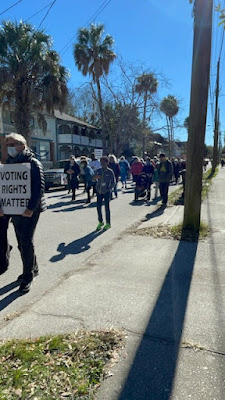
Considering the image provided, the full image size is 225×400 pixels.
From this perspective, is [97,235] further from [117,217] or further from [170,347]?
[170,347]

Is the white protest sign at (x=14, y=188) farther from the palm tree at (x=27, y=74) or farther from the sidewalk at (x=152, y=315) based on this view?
the palm tree at (x=27, y=74)

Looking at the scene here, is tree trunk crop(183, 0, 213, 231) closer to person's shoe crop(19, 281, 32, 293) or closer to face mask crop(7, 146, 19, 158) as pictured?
face mask crop(7, 146, 19, 158)

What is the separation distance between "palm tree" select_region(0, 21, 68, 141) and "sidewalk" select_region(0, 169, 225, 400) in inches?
648

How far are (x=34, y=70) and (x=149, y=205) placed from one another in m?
13.3

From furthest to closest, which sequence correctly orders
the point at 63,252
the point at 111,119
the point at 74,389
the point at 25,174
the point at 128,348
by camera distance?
the point at 111,119 → the point at 63,252 → the point at 25,174 → the point at 128,348 → the point at 74,389

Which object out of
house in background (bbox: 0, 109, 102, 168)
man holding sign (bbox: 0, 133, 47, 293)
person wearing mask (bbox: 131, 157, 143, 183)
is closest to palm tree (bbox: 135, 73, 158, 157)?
house in background (bbox: 0, 109, 102, 168)

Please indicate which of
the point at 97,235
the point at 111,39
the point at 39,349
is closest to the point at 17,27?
the point at 111,39

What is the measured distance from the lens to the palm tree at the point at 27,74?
717 inches

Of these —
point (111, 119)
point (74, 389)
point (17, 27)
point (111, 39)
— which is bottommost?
point (74, 389)

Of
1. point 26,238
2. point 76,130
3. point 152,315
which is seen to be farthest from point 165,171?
point 76,130

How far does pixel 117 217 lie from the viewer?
862 centimetres

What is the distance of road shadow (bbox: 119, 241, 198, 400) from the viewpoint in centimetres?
211

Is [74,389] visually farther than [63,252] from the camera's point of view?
No

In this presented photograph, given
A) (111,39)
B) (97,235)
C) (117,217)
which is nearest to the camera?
(97,235)
